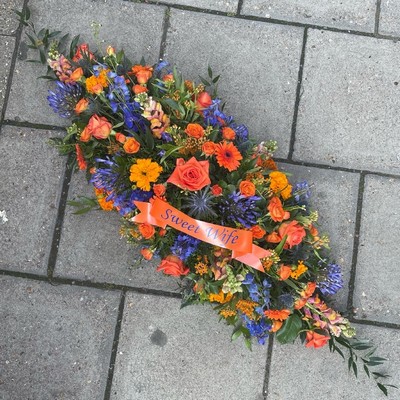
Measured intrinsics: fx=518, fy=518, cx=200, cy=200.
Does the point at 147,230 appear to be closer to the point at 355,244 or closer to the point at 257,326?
the point at 257,326

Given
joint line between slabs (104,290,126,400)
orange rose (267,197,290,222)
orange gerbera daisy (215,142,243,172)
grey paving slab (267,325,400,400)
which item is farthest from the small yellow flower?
grey paving slab (267,325,400,400)

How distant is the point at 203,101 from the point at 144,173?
0.40 meters

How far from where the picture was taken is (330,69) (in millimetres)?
2570

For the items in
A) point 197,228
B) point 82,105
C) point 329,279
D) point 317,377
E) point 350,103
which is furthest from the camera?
point 350,103

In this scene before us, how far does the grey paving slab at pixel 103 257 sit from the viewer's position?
8.15 feet

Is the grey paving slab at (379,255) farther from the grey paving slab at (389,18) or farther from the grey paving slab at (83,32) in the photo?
the grey paving slab at (83,32)

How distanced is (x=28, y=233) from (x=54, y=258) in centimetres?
17

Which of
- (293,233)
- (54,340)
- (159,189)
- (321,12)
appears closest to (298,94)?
(321,12)

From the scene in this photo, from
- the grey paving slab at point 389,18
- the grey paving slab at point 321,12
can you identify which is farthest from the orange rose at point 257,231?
the grey paving slab at point 389,18

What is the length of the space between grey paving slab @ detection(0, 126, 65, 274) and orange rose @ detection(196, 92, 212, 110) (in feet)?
2.61

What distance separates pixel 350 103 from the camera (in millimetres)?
2553

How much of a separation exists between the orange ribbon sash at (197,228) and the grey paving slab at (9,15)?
4.05 feet

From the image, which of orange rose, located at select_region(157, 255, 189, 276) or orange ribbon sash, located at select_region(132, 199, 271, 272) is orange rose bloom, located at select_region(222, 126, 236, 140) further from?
orange rose, located at select_region(157, 255, 189, 276)

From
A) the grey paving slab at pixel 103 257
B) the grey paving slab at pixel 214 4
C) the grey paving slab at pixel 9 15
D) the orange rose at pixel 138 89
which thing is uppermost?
the grey paving slab at pixel 214 4
